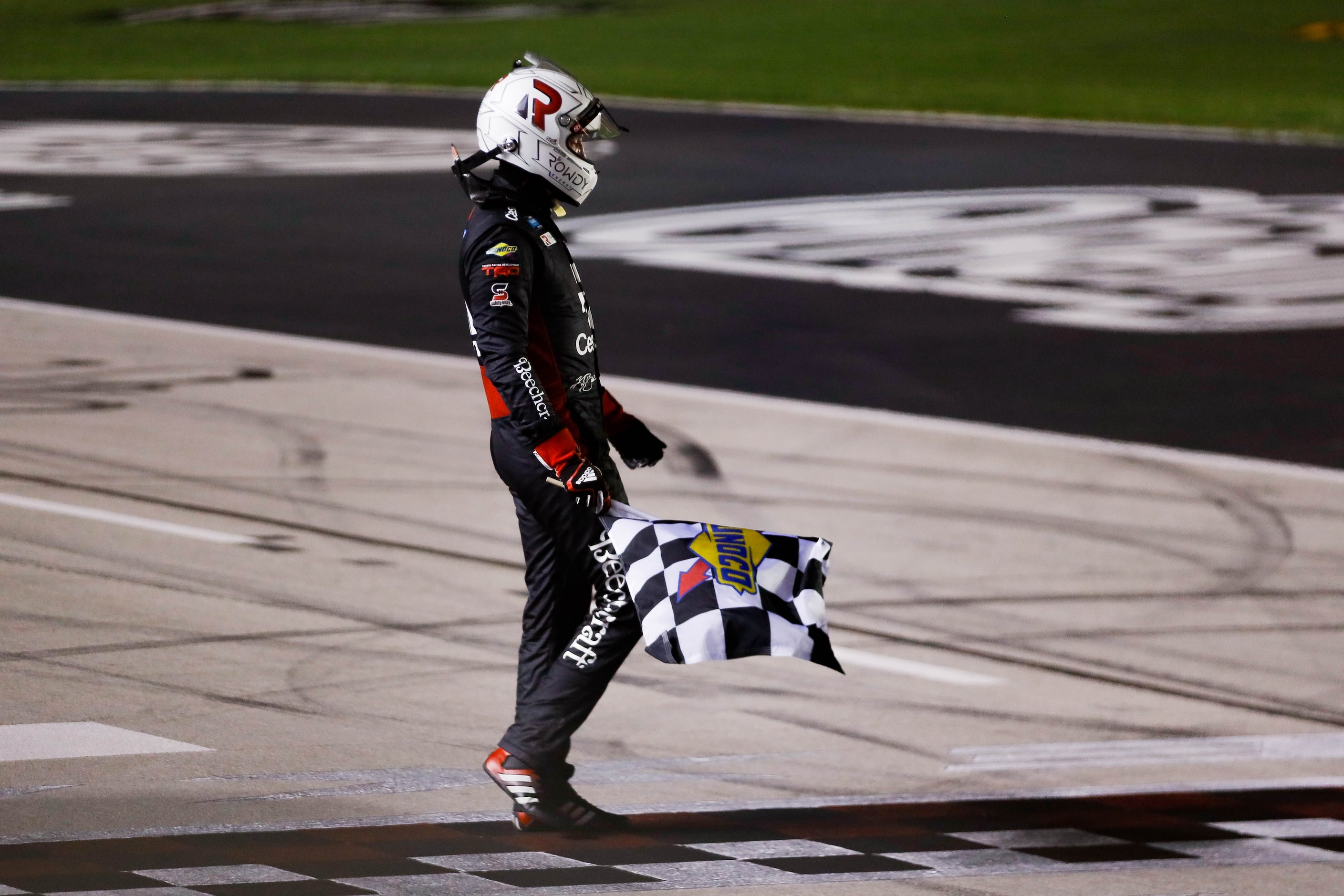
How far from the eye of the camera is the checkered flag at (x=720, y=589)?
14.2 feet

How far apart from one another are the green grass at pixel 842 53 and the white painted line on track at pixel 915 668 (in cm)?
1716

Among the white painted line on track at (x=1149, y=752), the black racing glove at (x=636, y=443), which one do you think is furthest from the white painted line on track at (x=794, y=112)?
the black racing glove at (x=636, y=443)

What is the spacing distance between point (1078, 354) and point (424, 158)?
10.6 metres

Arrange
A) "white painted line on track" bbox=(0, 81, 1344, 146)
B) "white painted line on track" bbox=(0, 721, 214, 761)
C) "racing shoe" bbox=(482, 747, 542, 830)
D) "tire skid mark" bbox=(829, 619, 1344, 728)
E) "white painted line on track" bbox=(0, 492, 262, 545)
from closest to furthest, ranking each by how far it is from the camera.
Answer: "racing shoe" bbox=(482, 747, 542, 830) → "white painted line on track" bbox=(0, 721, 214, 761) → "tire skid mark" bbox=(829, 619, 1344, 728) → "white painted line on track" bbox=(0, 492, 262, 545) → "white painted line on track" bbox=(0, 81, 1344, 146)

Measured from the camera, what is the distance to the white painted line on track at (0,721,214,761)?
17.0 feet

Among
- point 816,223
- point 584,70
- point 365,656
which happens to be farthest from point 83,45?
point 365,656

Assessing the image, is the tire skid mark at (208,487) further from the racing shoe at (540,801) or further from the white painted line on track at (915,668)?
the racing shoe at (540,801)

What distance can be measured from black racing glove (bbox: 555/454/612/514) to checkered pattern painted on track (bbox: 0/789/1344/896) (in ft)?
3.23

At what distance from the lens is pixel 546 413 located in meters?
4.33

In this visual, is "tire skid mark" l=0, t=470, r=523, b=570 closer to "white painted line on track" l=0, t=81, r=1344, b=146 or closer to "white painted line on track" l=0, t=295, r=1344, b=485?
"white painted line on track" l=0, t=295, r=1344, b=485

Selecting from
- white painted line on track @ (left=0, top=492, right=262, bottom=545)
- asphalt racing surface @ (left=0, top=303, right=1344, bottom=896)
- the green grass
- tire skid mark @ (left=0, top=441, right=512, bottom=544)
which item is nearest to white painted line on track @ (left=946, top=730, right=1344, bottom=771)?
asphalt racing surface @ (left=0, top=303, right=1344, bottom=896)

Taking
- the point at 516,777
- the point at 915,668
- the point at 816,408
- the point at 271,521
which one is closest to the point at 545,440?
the point at 516,777

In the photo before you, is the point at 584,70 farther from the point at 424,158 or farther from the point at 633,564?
the point at 633,564

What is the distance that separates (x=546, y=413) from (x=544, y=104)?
2.66ft
